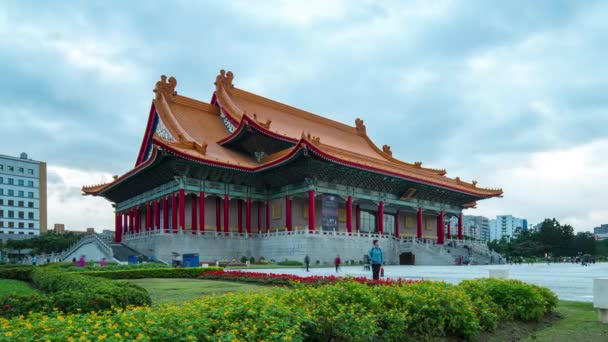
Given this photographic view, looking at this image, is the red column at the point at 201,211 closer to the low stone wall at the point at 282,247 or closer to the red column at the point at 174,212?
the low stone wall at the point at 282,247

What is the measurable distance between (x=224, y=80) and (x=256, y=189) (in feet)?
36.9

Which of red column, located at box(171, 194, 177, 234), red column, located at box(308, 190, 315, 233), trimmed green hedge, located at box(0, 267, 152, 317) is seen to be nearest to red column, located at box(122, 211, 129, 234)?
red column, located at box(171, 194, 177, 234)

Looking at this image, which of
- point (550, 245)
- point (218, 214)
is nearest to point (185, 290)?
point (218, 214)

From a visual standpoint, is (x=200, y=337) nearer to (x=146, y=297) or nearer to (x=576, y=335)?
(x=146, y=297)

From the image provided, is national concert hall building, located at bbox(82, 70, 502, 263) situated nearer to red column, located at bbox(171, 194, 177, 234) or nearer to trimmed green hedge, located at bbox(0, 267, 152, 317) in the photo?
red column, located at bbox(171, 194, 177, 234)

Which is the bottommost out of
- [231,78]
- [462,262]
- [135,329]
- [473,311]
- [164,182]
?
[462,262]

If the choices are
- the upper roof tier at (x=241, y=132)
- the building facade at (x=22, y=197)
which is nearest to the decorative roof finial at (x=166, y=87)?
the upper roof tier at (x=241, y=132)

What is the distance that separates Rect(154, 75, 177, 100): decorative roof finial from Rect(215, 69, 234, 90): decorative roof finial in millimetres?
3704

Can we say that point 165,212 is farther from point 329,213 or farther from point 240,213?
point 329,213

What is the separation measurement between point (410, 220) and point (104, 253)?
2845 cm

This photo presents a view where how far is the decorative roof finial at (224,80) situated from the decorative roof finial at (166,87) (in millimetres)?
3704

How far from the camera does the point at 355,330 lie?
19.5ft

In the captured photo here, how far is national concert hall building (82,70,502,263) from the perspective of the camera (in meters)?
35.7

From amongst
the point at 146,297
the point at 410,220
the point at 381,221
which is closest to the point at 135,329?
the point at 146,297
